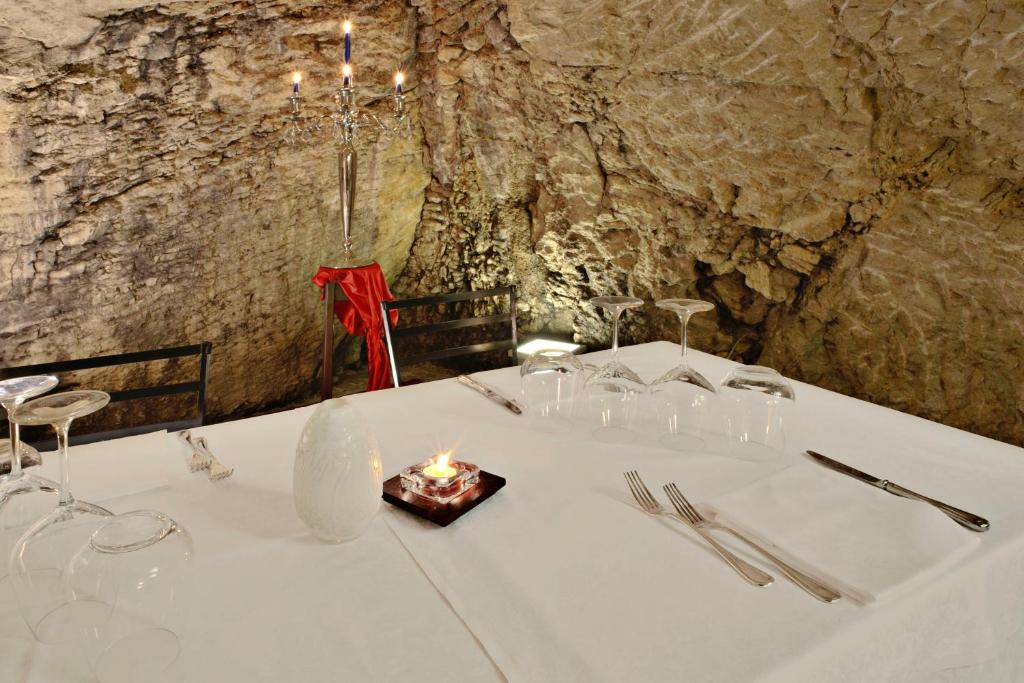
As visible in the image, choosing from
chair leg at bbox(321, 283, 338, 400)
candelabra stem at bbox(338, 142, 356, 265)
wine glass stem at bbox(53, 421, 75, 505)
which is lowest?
chair leg at bbox(321, 283, 338, 400)

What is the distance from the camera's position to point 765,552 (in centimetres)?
84

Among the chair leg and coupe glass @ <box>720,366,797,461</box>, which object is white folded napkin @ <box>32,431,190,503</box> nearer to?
coupe glass @ <box>720,366,797,461</box>

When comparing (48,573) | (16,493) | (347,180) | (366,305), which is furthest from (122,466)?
(347,180)

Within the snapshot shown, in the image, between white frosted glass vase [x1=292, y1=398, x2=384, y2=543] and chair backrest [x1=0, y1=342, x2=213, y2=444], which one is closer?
white frosted glass vase [x1=292, y1=398, x2=384, y2=543]

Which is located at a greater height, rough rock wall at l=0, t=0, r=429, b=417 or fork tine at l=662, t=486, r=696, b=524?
rough rock wall at l=0, t=0, r=429, b=417

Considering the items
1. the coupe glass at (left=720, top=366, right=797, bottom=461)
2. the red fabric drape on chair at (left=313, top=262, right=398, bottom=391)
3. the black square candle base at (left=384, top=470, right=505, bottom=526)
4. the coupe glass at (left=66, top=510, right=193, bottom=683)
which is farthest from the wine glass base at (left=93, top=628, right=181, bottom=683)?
the red fabric drape on chair at (left=313, top=262, right=398, bottom=391)

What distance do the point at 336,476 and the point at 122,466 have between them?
490 mm

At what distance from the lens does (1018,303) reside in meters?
2.02

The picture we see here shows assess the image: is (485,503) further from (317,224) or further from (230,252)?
(317,224)

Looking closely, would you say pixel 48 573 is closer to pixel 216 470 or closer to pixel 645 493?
pixel 216 470

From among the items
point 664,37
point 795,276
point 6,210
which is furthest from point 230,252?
point 795,276

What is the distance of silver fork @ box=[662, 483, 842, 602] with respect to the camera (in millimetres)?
760

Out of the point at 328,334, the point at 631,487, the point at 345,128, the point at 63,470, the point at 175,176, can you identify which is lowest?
the point at 328,334

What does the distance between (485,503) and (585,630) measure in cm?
30
